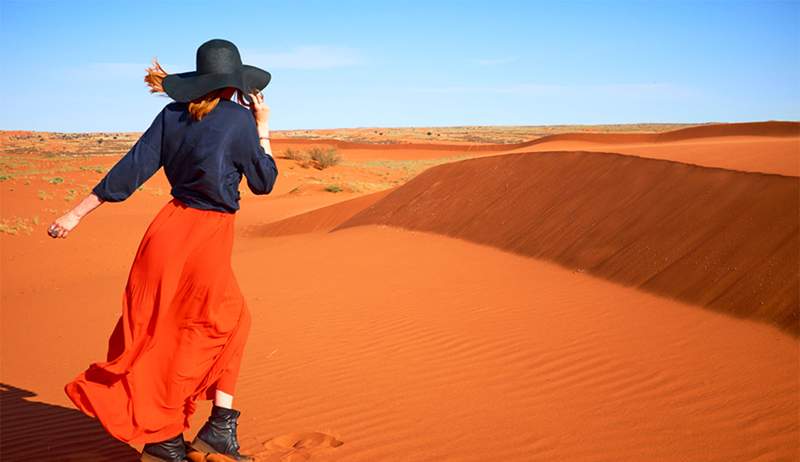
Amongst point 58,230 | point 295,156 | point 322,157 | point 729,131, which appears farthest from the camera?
point 295,156

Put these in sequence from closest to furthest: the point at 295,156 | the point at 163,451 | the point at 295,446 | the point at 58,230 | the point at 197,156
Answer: the point at 58,230, the point at 197,156, the point at 163,451, the point at 295,446, the point at 295,156

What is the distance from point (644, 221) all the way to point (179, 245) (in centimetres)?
729

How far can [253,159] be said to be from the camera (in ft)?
11.8

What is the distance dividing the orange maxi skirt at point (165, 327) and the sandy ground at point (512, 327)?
2.96 ft

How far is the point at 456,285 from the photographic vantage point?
9578 millimetres

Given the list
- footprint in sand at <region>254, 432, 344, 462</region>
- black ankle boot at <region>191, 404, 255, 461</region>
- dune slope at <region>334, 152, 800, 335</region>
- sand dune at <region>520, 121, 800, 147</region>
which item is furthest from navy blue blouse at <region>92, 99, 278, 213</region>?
sand dune at <region>520, 121, 800, 147</region>

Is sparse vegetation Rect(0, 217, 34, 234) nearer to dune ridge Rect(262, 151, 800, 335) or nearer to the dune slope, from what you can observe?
dune ridge Rect(262, 151, 800, 335)

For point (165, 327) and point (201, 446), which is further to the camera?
point (201, 446)

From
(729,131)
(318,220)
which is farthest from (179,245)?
(729,131)

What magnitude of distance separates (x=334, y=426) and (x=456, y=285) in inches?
192

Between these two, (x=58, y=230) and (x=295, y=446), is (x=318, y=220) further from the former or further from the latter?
(x=58, y=230)

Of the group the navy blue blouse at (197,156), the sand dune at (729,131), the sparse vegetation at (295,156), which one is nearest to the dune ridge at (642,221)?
the navy blue blouse at (197,156)

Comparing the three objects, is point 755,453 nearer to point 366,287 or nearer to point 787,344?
point 787,344

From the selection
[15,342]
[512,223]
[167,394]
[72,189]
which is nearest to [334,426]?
[167,394]
